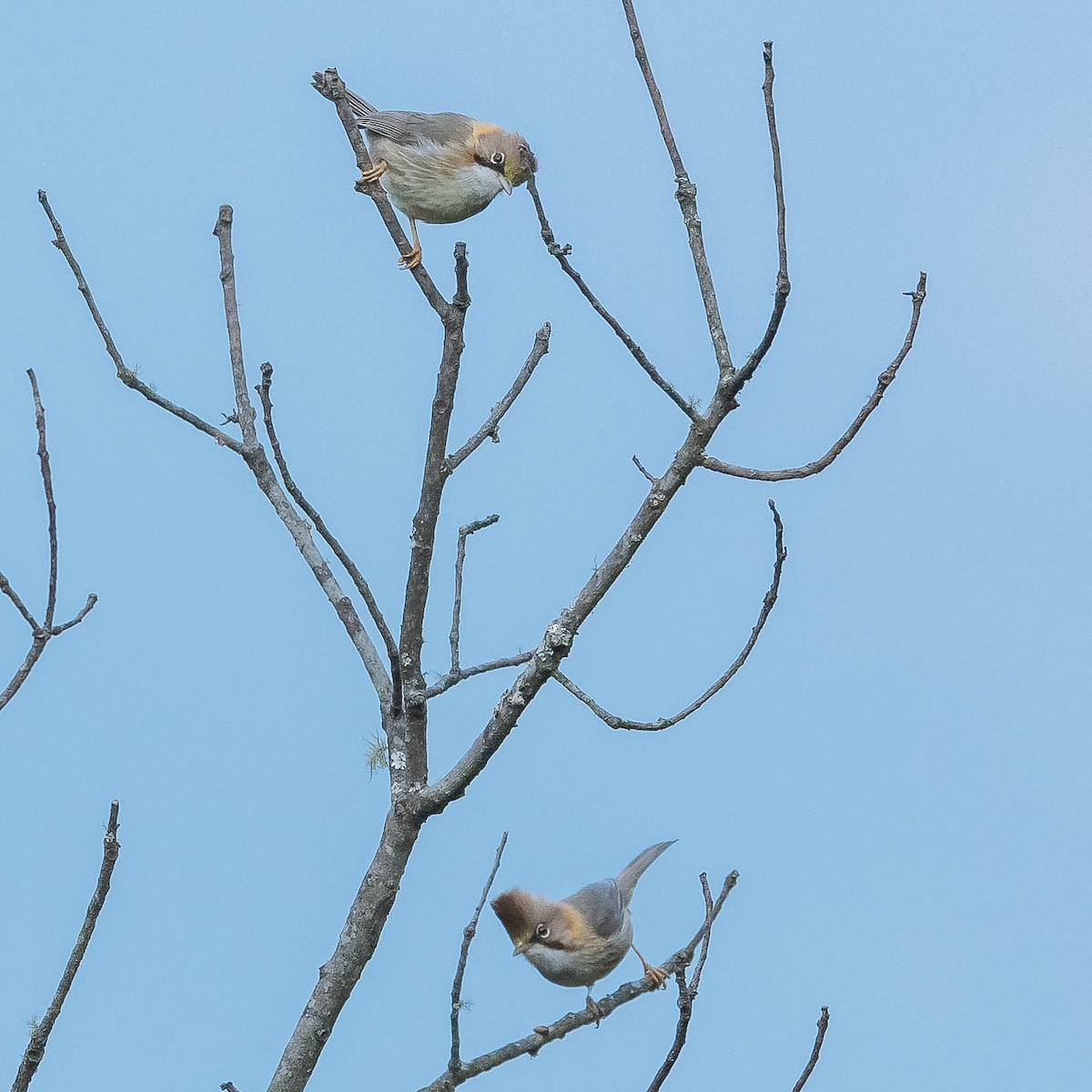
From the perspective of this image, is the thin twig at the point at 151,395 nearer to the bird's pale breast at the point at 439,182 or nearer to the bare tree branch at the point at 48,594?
the bare tree branch at the point at 48,594

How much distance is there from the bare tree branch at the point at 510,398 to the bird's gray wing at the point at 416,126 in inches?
52.4

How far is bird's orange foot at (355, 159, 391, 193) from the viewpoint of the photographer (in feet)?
11.4

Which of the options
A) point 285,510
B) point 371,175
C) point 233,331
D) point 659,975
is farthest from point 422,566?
point 659,975

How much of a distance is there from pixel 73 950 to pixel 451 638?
1023 millimetres

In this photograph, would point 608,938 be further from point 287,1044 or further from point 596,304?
point 596,304

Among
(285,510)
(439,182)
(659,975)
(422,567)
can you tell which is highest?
(439,182)

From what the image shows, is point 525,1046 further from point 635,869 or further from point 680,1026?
point 635,869

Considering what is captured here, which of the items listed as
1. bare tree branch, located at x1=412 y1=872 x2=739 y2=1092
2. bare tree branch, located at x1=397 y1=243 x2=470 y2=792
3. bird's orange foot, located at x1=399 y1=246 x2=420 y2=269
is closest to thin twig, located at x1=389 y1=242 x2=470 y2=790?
bare tree branch, located at x1=397 y1=243 x2=470 y2=792

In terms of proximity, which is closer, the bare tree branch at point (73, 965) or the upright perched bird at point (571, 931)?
the bare tree branch at point (73, 965)

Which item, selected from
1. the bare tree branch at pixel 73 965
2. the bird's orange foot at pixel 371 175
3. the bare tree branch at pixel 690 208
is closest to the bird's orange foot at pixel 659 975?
the bare tree branch at pixel 73 965

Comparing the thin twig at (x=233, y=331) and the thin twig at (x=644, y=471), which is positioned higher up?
the thin twig at (x=233, y=331)

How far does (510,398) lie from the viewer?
3.09 m

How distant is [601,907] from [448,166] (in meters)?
2.39

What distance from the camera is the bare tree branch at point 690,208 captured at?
6.75 ft
